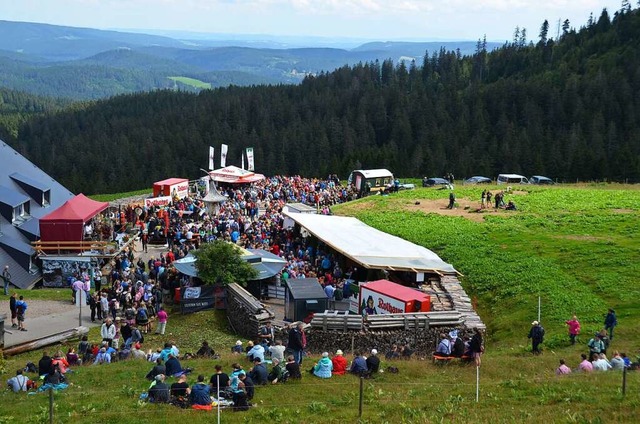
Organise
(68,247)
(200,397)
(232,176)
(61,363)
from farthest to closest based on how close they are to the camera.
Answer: (232,176), (68,247), (61,363), (200,397)

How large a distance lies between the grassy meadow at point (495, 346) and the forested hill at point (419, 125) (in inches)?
1612

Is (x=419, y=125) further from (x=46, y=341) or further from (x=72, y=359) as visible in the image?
(x=72, y=359)

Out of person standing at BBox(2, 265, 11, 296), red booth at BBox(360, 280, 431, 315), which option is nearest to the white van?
red booth at BBox(360, 280, 431, 315)

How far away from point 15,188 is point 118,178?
3331 inches

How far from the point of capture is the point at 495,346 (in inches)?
970

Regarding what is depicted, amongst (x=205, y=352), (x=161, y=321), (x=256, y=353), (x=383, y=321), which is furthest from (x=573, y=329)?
A: (x=161, y=321)

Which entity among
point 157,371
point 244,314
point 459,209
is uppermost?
point 157,371

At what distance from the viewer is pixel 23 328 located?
27.5 meters

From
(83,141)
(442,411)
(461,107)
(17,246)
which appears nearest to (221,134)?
(83,141)

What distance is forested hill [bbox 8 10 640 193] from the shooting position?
95000 millimetres

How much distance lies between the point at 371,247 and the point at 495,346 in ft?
32.0

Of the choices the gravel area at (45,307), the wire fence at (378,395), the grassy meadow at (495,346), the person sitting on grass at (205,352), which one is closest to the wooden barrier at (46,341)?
the grassy meadow at (495,346)

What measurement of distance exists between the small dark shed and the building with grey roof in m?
15.2

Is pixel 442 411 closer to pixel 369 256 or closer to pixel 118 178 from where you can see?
pixel 369 256
